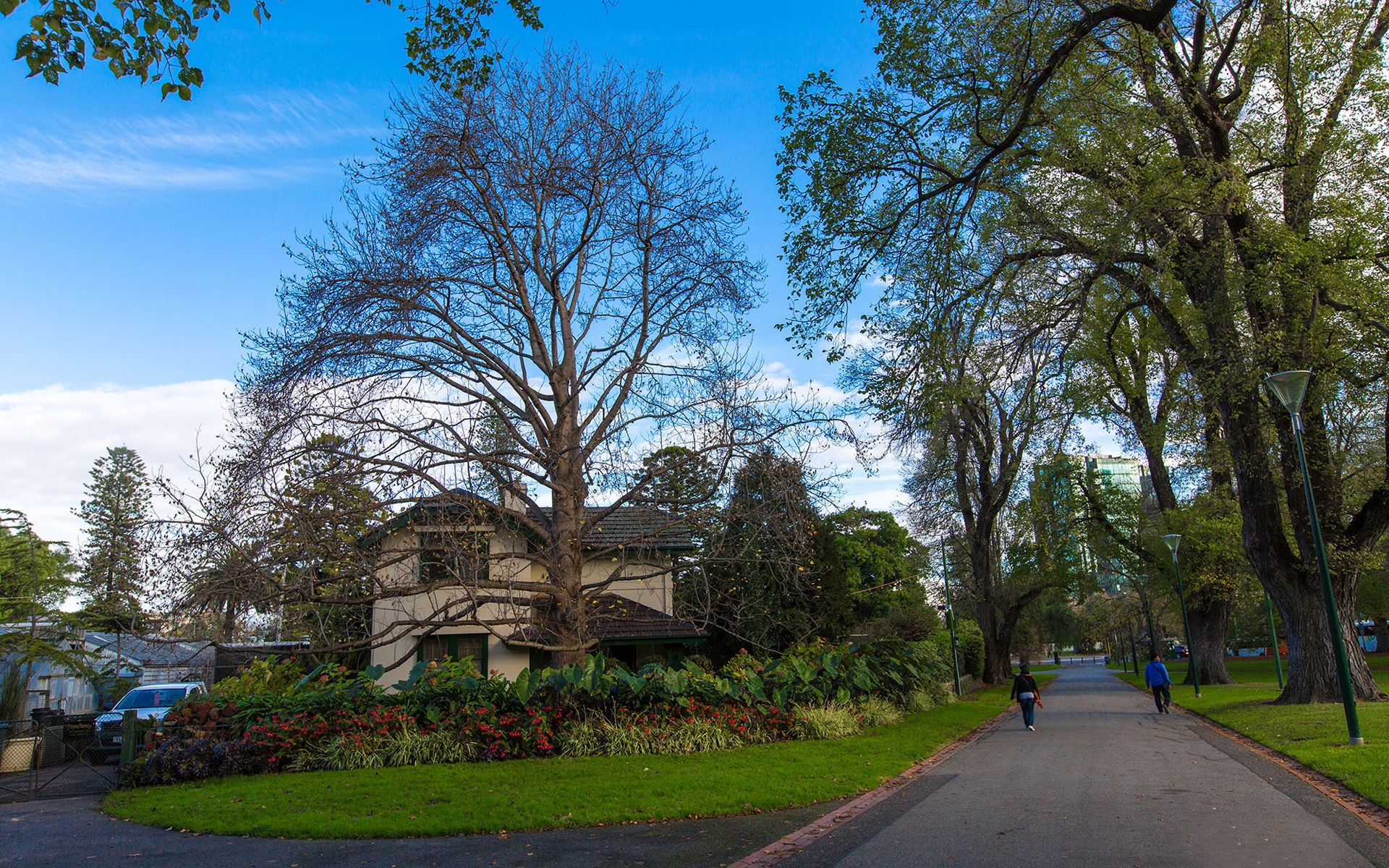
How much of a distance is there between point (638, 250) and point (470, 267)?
11.3 feet

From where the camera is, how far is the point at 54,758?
17.2 metres

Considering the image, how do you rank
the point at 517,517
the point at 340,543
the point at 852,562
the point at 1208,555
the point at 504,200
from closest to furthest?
the point at 340,543
the point at 517,517
the point at 504,200
the point at 1208,555
the point at 852,562

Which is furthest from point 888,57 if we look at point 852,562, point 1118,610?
point 1118,610

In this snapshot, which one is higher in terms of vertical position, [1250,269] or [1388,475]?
[1250,269]

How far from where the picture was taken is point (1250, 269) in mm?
16047

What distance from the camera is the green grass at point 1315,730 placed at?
31.6 feet

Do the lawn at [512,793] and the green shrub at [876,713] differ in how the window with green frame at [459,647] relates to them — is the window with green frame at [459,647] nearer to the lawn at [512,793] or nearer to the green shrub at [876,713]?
the lawn at [512,793]

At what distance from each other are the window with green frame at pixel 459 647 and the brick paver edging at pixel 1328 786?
57.1 ft

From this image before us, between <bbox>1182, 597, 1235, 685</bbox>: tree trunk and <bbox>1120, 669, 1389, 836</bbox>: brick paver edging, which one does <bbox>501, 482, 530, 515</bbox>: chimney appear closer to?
<bbox>1120, 669, 1389, 836</bbox>: brick paver edging

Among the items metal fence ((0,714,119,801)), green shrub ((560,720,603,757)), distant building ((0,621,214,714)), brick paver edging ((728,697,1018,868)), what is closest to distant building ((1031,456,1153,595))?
brick paver edging ((728,697,1018,868))

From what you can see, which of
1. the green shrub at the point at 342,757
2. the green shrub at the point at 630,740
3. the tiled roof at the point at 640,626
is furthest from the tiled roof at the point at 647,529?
the green shrub at the point at 342,757

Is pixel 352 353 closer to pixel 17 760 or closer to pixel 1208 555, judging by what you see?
pixel 17 760

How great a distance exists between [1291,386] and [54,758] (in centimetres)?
2441

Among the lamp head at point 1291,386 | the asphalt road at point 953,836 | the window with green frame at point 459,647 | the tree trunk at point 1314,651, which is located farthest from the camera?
the window with green frame at point 459,647
